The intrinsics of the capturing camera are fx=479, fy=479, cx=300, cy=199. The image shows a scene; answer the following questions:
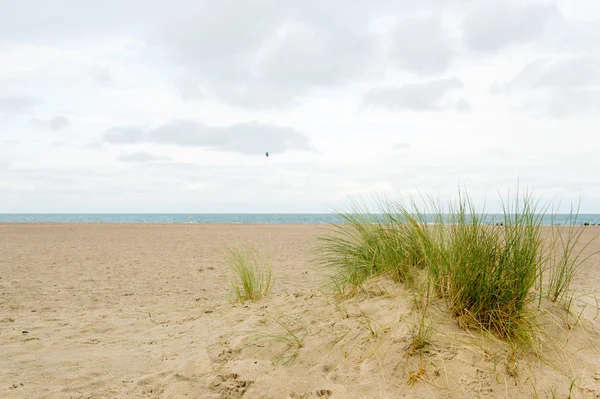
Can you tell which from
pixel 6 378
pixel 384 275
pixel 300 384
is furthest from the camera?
pixel 384 275

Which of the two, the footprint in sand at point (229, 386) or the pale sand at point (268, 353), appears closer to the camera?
the pale sand at point (268, 353)

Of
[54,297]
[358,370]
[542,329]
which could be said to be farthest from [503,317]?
[54,297]

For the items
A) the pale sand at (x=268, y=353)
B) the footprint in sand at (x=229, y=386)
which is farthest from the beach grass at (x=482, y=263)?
the footprint in sand at (x=229, y=386)

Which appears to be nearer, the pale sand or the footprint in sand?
the pale sand

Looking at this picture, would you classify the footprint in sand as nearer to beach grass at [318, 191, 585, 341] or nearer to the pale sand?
the pale sand

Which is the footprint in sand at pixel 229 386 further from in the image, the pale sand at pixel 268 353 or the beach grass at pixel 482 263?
the beach grass at pixel 482 263

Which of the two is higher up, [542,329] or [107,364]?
[542,329]

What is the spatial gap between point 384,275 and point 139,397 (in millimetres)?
2399

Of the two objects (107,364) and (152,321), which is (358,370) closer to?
(107,364)

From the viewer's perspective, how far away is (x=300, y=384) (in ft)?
10.8

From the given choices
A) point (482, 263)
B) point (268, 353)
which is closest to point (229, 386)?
point (268, 353)

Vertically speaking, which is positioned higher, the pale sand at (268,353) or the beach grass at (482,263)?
the beach grass at (482,263)

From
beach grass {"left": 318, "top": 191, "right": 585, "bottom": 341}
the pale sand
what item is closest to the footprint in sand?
the pale sand

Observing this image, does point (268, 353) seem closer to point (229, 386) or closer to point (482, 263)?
point (229, 386)
